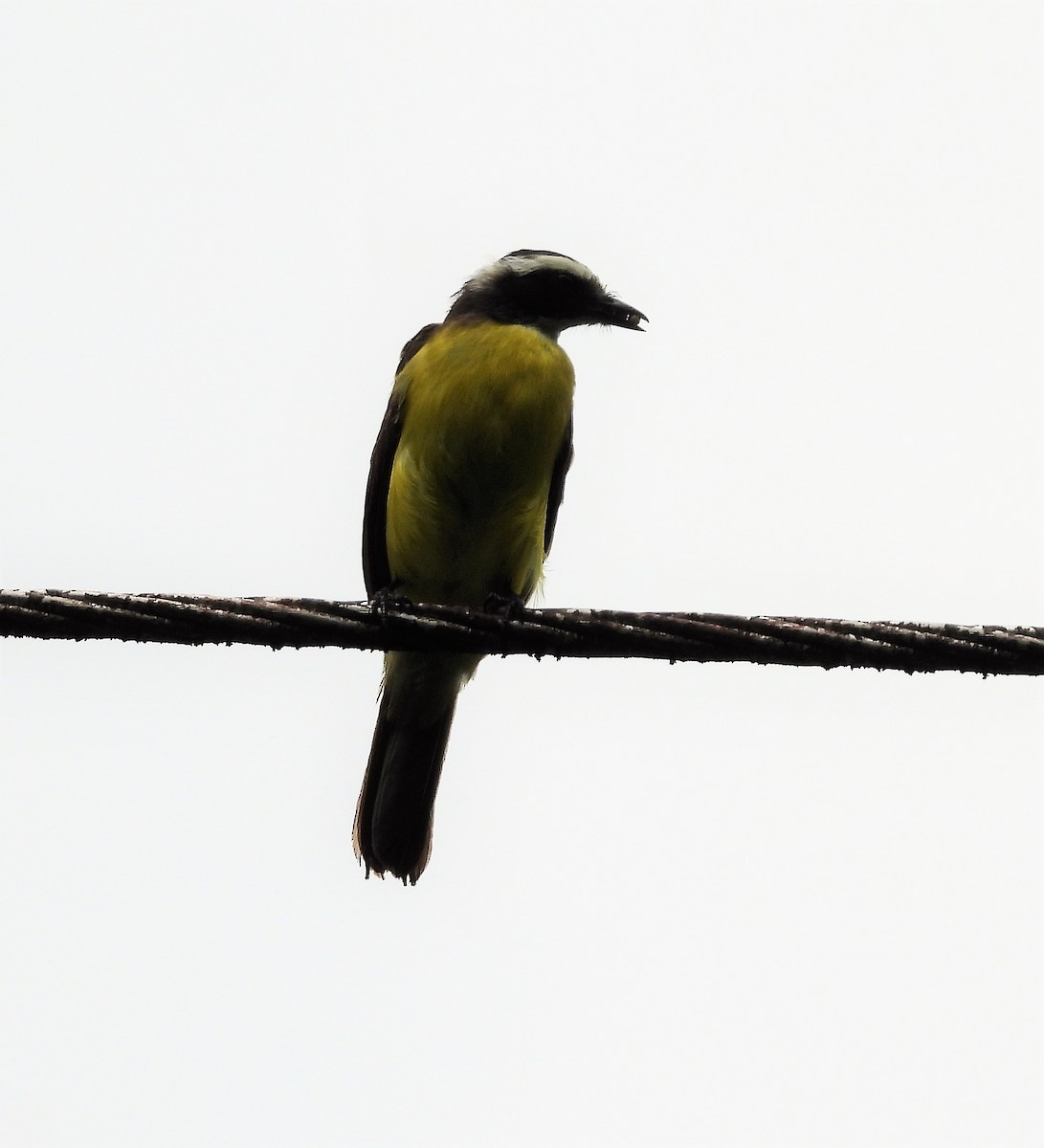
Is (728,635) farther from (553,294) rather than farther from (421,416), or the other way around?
(553,294)

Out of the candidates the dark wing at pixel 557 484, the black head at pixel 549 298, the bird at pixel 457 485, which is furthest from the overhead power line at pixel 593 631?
the black head at pixel 549 298

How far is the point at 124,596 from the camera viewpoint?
324 centimetres

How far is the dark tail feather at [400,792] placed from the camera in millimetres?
5906

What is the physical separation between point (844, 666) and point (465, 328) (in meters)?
2.94

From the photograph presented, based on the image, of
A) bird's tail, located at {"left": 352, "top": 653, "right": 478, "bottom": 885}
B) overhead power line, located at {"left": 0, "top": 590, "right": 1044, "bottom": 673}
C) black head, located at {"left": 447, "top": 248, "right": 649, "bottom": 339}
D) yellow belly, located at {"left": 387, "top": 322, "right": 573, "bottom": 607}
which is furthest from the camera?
black head, located at {"left": 447, "top": 248, "right": 649, "bottom": 339}

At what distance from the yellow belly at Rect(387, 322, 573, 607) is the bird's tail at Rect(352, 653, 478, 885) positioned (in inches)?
17.3

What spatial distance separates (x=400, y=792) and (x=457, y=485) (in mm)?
1365

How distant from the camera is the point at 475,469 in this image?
5355 mm

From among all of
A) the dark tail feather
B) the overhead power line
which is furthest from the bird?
the overhead power line

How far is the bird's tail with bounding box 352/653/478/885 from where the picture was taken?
591 cm

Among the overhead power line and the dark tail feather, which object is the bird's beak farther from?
the overhead power line

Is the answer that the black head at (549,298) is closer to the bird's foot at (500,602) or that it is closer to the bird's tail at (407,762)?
the bird's foot at (500,602)

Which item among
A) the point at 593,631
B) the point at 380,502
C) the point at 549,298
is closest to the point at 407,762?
the point at 380,502

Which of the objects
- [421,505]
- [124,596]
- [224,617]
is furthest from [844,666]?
[421,505]
